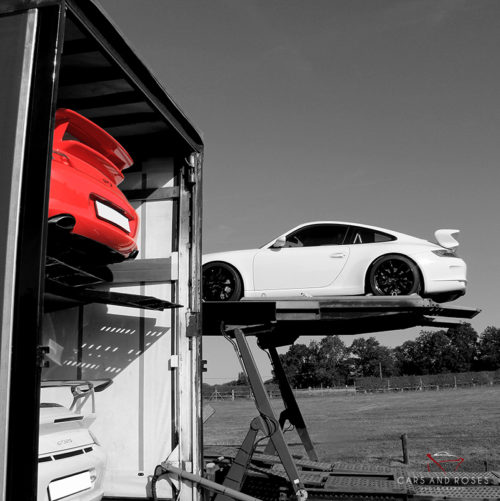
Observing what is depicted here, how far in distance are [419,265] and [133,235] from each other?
3751mm

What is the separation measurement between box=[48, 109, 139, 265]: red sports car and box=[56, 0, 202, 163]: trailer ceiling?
1.24 feet

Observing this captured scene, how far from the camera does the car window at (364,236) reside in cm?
738

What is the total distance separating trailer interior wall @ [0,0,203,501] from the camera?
4.24 meters

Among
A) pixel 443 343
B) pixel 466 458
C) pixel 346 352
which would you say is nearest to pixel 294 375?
pixel 346 352

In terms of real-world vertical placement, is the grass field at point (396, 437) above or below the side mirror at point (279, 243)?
below

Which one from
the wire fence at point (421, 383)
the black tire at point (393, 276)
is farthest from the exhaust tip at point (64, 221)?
the wire fence at point (421, 383)

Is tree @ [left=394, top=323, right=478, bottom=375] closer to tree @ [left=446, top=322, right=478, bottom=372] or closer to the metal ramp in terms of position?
tree @ [left=446, top=322, right=478, bottom=372]

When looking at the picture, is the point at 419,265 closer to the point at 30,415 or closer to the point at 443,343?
the point at 30,415

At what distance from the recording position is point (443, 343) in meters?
120

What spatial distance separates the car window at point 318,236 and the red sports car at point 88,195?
3.57 metres

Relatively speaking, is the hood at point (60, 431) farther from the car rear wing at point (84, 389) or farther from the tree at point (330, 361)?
the tree at point (330, 361)

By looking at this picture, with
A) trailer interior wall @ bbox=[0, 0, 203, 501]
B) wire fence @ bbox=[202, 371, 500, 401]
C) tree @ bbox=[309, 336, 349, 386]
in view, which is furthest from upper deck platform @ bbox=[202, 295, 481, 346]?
tree @ bbox=[309, 336, 349, 386]

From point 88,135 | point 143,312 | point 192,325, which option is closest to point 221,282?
point 143,312

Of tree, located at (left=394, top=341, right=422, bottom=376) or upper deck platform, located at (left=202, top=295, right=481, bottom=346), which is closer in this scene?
upper deck platform, located at (left=202, top=295, right=481, bottom=346)
